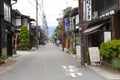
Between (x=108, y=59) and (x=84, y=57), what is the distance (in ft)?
15.5

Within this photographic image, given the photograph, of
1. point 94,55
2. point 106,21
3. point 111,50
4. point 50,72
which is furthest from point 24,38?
point 111,50

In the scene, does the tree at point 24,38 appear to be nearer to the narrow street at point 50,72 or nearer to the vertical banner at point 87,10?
the vertical banner at point 87,10

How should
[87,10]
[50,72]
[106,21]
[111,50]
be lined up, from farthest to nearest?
[87,10], [106,21], [111,50], [50,72]

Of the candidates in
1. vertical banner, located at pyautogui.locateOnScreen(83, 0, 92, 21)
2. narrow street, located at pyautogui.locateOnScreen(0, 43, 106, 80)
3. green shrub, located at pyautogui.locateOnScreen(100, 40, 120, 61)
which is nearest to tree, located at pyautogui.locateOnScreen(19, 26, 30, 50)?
vertical banner, located at pyautogui.locateOnScreen(83, 0, 92, 21)

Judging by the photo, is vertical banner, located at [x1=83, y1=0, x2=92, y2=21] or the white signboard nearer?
the white signboard

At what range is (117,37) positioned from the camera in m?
26.2

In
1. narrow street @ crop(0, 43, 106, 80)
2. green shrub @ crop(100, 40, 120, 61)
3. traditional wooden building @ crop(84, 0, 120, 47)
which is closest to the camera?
narrow street @ crop(0, 43, 106, 80)

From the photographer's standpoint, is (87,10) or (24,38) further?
(24,38)

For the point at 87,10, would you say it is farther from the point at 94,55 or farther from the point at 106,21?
the point at 94,55

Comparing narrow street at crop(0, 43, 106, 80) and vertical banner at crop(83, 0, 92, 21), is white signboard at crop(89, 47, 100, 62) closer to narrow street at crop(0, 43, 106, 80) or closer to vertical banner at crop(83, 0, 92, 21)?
narrow street at crop(0, 43, 106, 80)

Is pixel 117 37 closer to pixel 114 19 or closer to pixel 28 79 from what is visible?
pixel 114 19

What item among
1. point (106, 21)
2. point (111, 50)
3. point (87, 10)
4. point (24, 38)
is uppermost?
point (87, 10)

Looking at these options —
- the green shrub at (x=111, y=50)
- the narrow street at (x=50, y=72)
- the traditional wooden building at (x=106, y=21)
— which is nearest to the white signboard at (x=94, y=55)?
the traditional wooden building at (x=106, y=21)

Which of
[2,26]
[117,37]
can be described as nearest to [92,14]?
[2,26]
